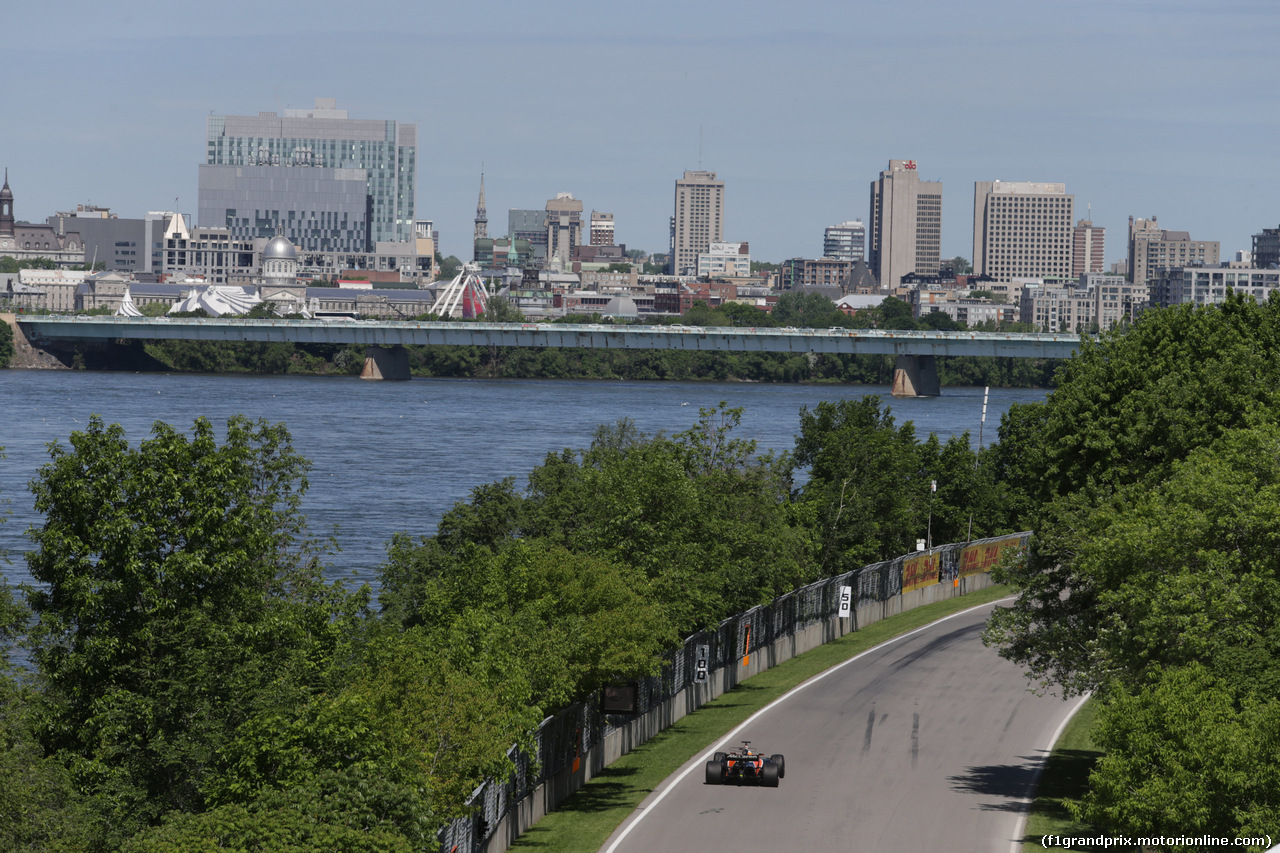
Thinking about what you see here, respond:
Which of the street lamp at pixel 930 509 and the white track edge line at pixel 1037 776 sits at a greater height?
the street lamp at pixel 930 509

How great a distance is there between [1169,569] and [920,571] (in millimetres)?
35054

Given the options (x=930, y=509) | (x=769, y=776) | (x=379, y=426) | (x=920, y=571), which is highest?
(x=930, y=509)

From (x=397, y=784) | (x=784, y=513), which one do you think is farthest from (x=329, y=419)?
(x=397, y=784)

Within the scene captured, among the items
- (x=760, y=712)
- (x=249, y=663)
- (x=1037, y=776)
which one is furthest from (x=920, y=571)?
(x=249, y=663)

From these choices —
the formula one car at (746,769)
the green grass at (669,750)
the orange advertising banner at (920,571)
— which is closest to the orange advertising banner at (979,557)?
the orange advertising banner at (920,571)

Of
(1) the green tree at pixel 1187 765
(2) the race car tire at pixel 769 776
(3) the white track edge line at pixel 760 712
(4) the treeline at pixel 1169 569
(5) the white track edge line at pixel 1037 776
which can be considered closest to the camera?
(1) the green tree at pixel 1187 765

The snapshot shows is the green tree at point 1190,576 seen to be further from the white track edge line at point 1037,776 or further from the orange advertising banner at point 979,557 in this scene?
the orange advertising banner at point 979,557

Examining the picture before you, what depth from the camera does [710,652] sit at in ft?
162

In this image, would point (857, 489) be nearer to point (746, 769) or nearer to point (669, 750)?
point (669, 750)

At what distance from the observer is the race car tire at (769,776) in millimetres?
36938

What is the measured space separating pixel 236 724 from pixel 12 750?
526cm

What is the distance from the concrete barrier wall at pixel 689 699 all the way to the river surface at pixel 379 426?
51.5ft

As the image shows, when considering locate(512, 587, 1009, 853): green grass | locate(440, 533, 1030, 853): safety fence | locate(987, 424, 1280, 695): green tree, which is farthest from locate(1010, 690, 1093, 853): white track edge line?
locate(512, 587, 1009, 853): green grass

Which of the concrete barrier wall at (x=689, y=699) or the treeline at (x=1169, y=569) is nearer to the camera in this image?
the treeline at (x=1169, y=569)
